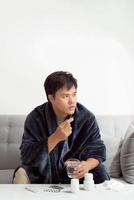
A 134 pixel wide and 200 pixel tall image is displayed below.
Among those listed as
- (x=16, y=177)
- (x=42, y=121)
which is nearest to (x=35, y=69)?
(x=42, y=121)

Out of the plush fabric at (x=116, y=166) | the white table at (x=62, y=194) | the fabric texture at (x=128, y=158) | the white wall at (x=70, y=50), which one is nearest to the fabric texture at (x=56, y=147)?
the white table at (x=62, y=194)

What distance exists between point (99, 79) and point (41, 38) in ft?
2.05

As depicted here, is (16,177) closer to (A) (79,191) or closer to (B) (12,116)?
(A) (79,191)

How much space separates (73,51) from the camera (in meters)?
2.93

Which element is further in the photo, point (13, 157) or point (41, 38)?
point (41, 38)

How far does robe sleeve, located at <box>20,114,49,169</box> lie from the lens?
1.76 m

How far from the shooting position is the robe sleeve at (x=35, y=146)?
176 centimetres

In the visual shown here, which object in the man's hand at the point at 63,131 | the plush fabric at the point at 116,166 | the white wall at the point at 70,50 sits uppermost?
the white wall at the point at 70,50

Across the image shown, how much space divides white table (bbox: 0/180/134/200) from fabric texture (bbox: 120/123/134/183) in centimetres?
77

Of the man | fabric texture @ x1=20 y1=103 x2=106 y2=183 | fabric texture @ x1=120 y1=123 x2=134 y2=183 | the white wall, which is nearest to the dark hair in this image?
the man

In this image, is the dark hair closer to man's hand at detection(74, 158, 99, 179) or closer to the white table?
man's hand at detection(74, 158, 99, 179)

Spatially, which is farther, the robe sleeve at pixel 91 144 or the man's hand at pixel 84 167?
the robe sleeve at pixel 91 144

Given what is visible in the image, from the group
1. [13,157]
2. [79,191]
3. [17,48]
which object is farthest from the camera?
[17,48]

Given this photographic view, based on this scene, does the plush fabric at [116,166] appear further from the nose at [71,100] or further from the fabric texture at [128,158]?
the nose at [71,100]
